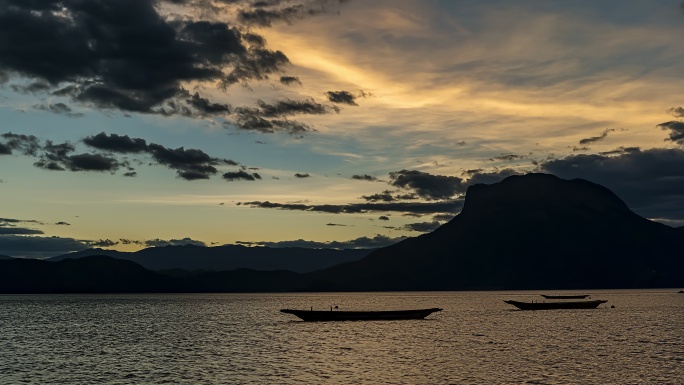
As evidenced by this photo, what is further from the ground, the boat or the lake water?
the boat

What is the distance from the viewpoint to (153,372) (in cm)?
8575

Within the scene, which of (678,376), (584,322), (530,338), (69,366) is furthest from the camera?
(584,322)

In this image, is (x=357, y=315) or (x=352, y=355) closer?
(x=352, y=355)

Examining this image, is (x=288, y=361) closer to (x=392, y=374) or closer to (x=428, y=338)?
(x=392, y=374)

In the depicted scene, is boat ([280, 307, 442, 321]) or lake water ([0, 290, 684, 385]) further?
boat ([280, 307, 442, 321])

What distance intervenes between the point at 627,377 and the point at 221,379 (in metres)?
46.3

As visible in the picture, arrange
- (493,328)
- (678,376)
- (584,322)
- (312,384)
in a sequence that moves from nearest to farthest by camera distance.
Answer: (312,384), (678,376), (493,328), (584,322)

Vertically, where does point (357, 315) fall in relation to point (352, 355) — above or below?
above

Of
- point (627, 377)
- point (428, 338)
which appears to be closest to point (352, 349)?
point (428, 338)

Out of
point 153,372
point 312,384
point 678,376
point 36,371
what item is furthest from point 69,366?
point 678,376

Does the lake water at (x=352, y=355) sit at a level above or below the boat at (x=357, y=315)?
below

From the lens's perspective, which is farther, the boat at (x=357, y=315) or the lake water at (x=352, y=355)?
the boat at (x=357, y=315)

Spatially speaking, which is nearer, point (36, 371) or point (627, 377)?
point (627, 377)

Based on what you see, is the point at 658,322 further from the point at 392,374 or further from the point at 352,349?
the point at 392,374
